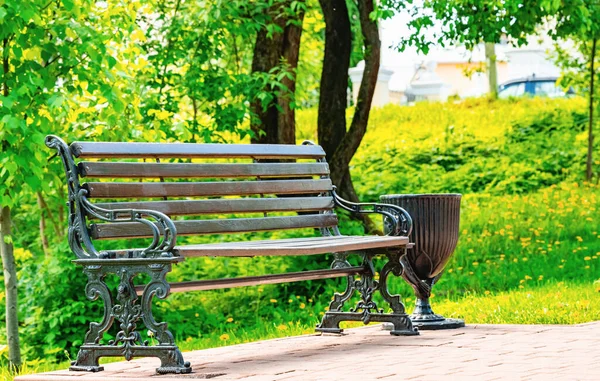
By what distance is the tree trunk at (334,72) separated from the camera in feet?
43.5

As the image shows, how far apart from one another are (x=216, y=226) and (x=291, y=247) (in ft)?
2.01

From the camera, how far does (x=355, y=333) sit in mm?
7422

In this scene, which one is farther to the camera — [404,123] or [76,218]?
[404,123]

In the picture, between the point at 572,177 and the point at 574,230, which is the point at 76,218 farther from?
the point at 572,177

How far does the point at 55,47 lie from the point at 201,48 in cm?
430

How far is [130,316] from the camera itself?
5406 millimetres

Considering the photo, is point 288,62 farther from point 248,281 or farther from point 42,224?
point 248,281

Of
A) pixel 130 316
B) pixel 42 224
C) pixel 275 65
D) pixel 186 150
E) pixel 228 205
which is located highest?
pixel 275 65

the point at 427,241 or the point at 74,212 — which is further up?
the point at 74,212

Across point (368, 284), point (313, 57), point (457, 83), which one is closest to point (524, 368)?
point (368, 284)

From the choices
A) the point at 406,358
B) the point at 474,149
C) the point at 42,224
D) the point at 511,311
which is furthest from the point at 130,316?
the point at 474,149

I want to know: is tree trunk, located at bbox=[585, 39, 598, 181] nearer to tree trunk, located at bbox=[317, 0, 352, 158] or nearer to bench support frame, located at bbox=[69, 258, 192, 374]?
tree trunk, located at bbox=[317, 0, 352, 158]

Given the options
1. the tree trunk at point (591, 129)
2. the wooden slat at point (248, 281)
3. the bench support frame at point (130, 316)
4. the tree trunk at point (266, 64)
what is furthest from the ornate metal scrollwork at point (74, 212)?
the tree trunk at point (591, 129)

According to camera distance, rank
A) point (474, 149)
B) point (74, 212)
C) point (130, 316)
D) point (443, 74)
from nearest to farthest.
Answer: point (130, 316), point (74, 212), point (474, 149), point (443, 74)
